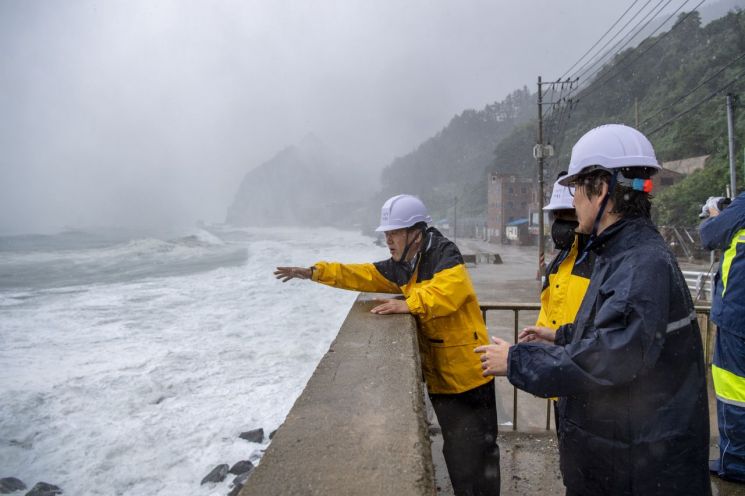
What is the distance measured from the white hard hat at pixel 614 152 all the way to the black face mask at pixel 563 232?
54cm

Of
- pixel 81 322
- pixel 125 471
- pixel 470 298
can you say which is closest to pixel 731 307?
pixel 470 298

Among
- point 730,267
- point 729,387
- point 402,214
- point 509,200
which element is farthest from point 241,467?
point 509,200

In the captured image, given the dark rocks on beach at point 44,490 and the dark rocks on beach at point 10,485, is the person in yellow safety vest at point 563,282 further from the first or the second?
the dark rocks on beach at point 10,485

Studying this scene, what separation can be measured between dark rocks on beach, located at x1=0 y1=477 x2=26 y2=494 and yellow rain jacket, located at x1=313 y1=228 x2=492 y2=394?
7.38m

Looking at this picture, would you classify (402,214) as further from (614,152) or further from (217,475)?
(217,475)

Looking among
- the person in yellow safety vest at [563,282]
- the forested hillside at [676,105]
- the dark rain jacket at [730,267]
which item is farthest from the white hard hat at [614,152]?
the forested hillside at [676,105]

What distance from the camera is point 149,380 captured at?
10.5 m

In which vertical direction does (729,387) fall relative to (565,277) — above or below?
below

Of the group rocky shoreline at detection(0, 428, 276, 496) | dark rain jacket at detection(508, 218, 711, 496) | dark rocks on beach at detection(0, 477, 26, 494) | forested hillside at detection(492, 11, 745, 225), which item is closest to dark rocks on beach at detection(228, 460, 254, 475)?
rocky shoreline at detection(0, 428, 276, 496)

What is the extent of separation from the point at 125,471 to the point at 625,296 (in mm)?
8203

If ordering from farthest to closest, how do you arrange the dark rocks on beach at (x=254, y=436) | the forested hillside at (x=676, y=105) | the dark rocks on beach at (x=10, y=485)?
the forested hillside at (x=676, y=105) → the dark rocks on beach at (x=254, y=436) → the dark rocks on beach at (x=10, y=485)

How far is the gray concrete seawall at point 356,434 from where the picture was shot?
49.2 inches

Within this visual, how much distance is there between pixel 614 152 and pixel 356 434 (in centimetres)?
134

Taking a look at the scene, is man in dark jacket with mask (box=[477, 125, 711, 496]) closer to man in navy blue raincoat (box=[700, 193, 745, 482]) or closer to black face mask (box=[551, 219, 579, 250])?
black face mask (box=[551, 219, 579, 250])
